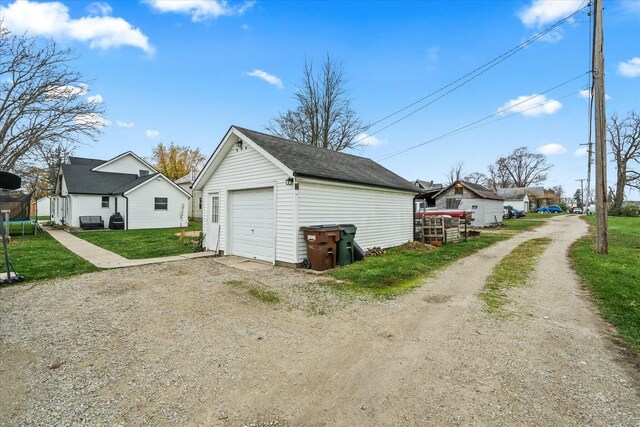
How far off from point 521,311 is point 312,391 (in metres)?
4.25

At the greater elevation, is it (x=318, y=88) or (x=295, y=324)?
(x=318, y=88)

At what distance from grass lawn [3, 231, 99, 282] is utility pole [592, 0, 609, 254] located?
54.8 ft

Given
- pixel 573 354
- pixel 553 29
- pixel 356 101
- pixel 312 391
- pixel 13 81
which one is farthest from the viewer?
pixel 356 101

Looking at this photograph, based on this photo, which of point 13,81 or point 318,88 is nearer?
point 13,81

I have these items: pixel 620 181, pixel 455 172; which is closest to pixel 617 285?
pixel 620 181

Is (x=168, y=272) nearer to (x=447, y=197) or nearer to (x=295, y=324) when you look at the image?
(x=295, y=324)

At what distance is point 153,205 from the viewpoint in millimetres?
23422

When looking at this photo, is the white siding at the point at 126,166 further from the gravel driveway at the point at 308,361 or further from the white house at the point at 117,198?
the gravel driveway at the point at 308,361

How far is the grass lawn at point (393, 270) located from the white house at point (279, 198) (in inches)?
55.9

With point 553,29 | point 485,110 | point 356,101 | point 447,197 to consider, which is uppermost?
point 356,101

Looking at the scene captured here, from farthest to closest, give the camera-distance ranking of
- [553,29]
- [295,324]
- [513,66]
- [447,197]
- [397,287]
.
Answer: [447,197], [513,66], [553,29], [397,287], [295,324]

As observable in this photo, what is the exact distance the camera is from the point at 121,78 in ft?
45.6

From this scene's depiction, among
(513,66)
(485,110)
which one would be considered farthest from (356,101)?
(513,66)

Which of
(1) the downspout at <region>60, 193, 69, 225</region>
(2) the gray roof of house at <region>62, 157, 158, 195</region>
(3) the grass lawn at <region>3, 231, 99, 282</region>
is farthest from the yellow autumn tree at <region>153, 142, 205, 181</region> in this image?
(3) the grass lawn at <region>3, 231, 99, 282</region>
